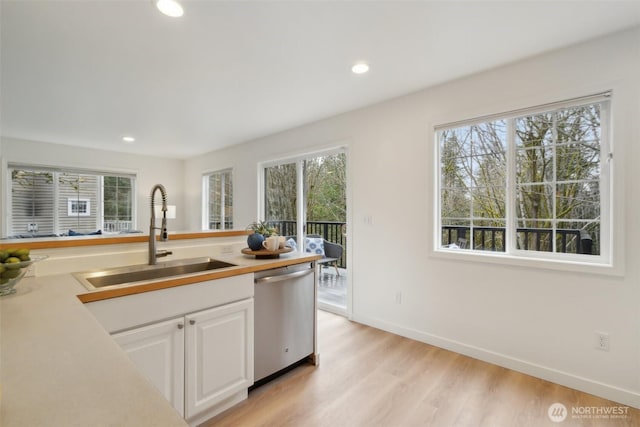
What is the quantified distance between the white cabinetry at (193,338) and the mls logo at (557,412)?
1872 mm

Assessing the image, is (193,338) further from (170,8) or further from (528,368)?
(528,368)

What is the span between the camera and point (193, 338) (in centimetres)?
161

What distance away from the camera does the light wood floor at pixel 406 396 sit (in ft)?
5.73

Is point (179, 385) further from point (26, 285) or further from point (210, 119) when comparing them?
point (210, 119)

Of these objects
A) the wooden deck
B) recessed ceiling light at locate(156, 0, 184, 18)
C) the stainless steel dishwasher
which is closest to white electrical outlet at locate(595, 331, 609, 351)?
the stainless steel dishwasher

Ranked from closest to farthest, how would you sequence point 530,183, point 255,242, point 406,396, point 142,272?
1. point 142,272
2. point 406,396
3. point 255,242
4. point 530,183

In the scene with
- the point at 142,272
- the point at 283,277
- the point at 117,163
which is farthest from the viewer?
the point at 117,163

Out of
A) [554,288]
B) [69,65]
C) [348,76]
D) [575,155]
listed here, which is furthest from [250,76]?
[554,288]

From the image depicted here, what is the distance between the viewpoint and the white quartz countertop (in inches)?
19.4

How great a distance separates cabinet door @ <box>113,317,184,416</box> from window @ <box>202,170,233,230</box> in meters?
3.94

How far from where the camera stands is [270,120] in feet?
12.4

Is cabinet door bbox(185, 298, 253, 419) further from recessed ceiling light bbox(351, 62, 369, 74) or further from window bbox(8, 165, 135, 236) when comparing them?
window bbox(8, 165, 135, 236)
